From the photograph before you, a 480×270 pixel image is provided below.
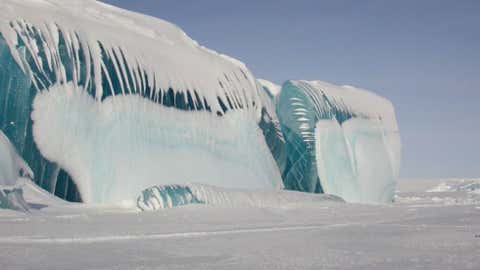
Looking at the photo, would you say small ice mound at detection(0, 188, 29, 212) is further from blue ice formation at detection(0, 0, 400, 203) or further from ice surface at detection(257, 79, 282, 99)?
ice surface at detection(257, 79, 282, 99)

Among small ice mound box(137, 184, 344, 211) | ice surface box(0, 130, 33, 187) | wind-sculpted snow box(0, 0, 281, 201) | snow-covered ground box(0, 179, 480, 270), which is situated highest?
wind-sculpted snow box(0, 0, 281, 201)

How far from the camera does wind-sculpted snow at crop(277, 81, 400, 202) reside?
822 inches

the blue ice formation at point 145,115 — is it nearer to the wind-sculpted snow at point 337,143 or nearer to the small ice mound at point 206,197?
the wind-sculpted snow at point 337,143

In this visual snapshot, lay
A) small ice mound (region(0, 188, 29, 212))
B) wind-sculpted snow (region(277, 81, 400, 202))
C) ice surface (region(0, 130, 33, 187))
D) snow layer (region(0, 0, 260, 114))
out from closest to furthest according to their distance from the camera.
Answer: small ice mound (region(0, 188, 29, 212)), ice surface (region(0, 130, 33, 187)), snow layer (region(0, 0, 260, 114)), wind-sculpted snow (region(277, 81, 400, 202))

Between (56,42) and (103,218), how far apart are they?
5196 mm

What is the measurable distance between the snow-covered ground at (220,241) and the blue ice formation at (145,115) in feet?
6.67

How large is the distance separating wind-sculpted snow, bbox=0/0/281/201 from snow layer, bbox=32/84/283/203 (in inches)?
1.1

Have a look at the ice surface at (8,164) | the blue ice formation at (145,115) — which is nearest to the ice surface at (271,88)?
the blue ice formation at (145,115)

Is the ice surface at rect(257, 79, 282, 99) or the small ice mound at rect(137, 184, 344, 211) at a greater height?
the ice surface at rect(257, 79, 282, 99)

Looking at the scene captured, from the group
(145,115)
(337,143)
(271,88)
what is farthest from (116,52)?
(337,143)

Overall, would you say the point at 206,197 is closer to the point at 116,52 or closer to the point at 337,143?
the point at 116,52

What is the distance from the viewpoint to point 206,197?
13469 mm

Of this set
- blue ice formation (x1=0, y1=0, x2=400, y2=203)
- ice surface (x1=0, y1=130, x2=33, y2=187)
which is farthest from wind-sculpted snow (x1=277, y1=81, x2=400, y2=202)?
ice surface (x1=0, y1=130, x2=33, y2=187)

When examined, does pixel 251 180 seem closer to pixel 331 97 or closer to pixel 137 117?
pixel 137 117
